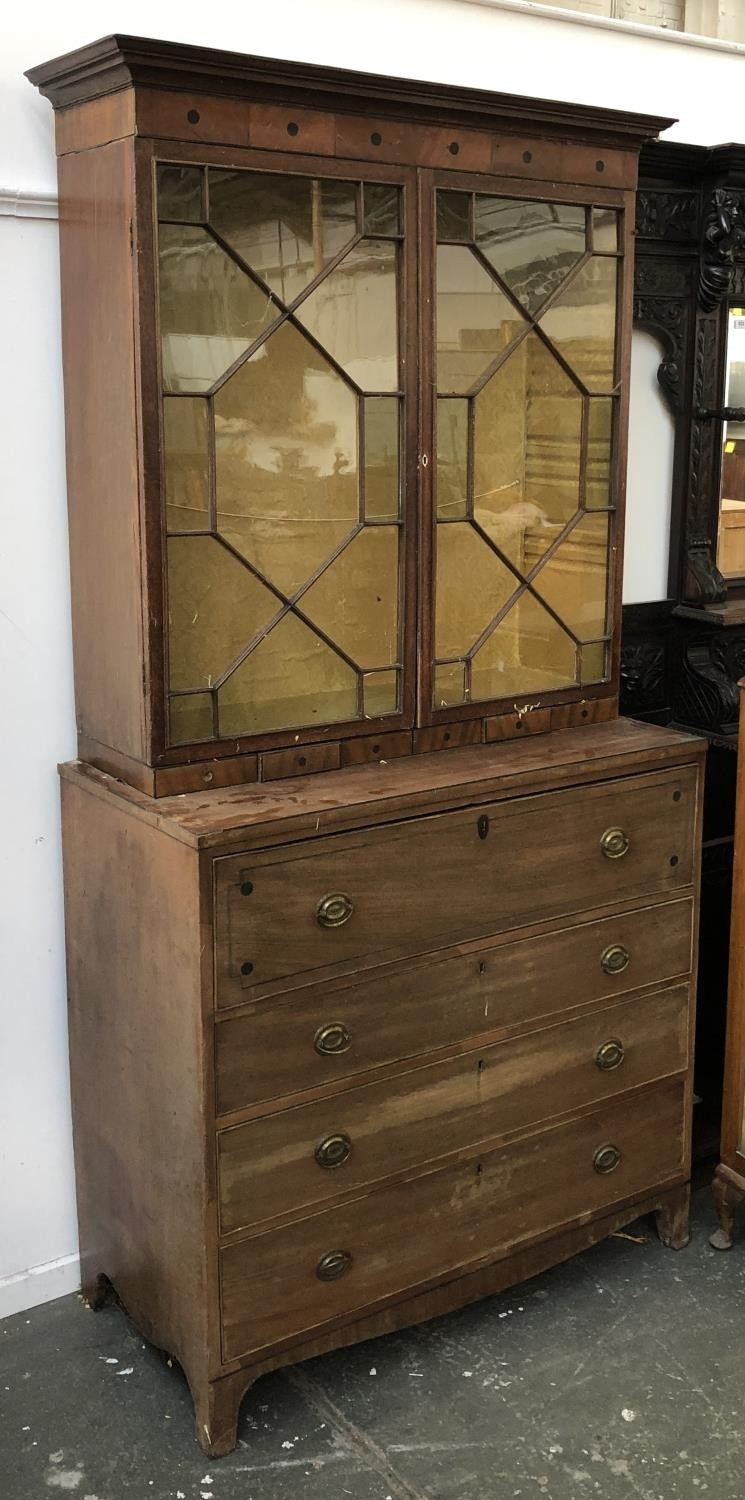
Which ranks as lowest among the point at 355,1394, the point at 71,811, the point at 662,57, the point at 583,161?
the point at 355,1394

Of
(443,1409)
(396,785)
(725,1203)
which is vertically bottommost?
(443,1409)

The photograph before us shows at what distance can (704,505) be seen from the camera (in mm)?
3219

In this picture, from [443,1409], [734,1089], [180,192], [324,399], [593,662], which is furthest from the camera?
[734,1089]

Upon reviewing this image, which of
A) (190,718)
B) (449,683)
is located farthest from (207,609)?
(449,683)

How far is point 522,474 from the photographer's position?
2.64m

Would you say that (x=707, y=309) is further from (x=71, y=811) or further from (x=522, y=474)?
(x=71, y=811)

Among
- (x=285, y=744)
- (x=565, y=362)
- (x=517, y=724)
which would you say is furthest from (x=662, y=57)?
(x=285, y=744)

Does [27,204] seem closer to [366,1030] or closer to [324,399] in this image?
[324,399]

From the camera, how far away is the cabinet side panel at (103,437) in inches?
86.0

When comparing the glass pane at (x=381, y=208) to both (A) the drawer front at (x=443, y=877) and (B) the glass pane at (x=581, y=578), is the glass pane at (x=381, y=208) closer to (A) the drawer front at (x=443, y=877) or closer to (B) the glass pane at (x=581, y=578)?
(B) the glass pane at (x=581, y=578)

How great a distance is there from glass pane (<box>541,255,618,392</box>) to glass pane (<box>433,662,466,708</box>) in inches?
23.3

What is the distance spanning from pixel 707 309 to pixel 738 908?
4.23 ft

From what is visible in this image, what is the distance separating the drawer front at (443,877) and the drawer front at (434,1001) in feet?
0.14

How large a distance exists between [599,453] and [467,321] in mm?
403
